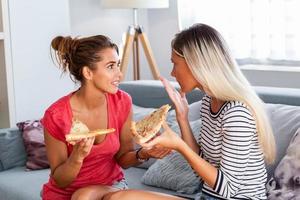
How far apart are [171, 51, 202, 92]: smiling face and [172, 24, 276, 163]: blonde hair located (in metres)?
0.03

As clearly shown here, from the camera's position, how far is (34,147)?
2811mm

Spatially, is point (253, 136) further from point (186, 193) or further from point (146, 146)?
point (186, 193)

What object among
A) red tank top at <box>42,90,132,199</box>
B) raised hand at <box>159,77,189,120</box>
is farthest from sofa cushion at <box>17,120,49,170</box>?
raised hand at <box>159,77,189,120</box>

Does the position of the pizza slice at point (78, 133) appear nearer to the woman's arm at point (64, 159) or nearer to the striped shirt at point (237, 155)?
the woman's arm at point (64, 159)

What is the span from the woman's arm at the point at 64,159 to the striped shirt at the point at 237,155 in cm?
40

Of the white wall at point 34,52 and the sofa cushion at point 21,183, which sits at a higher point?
the white wall at point 34,52

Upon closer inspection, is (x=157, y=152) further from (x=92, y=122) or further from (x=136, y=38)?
(x=136, y=38)

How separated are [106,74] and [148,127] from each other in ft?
0.97

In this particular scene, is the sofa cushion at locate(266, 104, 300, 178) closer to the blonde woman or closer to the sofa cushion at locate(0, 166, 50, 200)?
the blonde woman

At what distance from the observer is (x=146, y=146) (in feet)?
5.39

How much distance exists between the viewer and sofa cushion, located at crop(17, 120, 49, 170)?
2783 millimetres

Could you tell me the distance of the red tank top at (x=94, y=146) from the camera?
75.3 inches

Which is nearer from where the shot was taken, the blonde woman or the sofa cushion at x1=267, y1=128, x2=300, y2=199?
the blonde woman

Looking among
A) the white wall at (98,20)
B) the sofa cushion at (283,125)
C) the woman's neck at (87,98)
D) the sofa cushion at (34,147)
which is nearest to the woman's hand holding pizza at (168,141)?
the woman's neck at (87,98)
